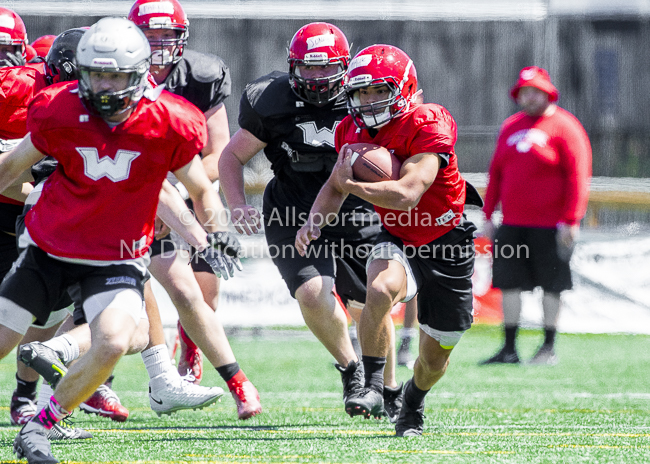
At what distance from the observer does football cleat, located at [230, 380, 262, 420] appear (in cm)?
462

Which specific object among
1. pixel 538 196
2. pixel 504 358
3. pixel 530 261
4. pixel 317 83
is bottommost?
pixel 504 358

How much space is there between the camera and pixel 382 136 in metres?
4.23

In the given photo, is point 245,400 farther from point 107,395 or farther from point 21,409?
point 21,409

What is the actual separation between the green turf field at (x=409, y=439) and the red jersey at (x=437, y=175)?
3.00 feet

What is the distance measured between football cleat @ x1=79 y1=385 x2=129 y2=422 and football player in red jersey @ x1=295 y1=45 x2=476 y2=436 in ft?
4.07

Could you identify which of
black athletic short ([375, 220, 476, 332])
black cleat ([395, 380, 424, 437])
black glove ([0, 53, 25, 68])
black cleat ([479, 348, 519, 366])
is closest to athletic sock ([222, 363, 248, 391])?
black cleat ([395, 380, 424, 437])

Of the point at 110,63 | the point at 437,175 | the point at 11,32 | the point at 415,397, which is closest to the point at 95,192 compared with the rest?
the point at 110,63

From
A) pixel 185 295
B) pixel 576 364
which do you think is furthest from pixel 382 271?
pixel 576 364

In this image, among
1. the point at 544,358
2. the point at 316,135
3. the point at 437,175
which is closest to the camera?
the point at 437,175

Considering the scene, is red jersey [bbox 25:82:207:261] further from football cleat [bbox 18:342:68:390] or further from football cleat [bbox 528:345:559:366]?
football cleat [bbox 528:345:559:366]

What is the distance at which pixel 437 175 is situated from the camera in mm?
4238

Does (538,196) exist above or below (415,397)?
below

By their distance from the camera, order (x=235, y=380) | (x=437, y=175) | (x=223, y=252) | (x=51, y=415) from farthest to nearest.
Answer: (x=235, y=380) < (x=437, y=175) < (x=223, y=252) < (x=51, y=415)

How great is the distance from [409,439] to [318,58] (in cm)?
194
